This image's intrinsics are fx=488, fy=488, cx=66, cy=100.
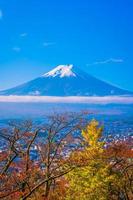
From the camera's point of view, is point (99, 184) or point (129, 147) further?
point (129, 147)

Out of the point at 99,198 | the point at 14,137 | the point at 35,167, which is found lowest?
the point at 99,198

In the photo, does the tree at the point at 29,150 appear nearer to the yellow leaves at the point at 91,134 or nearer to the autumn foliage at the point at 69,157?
the autumn foliage at the point at 69,157

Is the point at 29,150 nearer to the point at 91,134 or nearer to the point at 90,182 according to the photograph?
the point at 90,182

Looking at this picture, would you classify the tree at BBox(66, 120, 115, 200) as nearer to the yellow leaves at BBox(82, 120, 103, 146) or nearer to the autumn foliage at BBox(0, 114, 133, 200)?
the autumn foliage at BBox(0, 114, 133, 200)

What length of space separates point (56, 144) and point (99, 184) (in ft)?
25.7

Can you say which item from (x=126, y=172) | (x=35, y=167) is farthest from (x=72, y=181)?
(x=35, y=167)

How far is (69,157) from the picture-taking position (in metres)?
33.1

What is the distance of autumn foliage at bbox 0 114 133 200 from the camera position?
33.3m

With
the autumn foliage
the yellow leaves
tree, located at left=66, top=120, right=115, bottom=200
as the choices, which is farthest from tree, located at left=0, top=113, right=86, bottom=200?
the yellow leaves

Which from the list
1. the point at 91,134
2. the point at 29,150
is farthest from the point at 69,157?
the point at 91,134

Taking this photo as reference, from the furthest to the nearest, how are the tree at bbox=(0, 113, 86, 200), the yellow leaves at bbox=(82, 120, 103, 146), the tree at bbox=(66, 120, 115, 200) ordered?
the yellow leaves at bbox=(82, 120, 103, 146) → the tree at bbox=(66, 120, 115, 200) → the tree at bbox=(0, 113, 86, 200)

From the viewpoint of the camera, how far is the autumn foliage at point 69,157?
3328 cm

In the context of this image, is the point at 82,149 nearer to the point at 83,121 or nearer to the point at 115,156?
the point at 115,156

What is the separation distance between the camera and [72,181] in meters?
42.0
